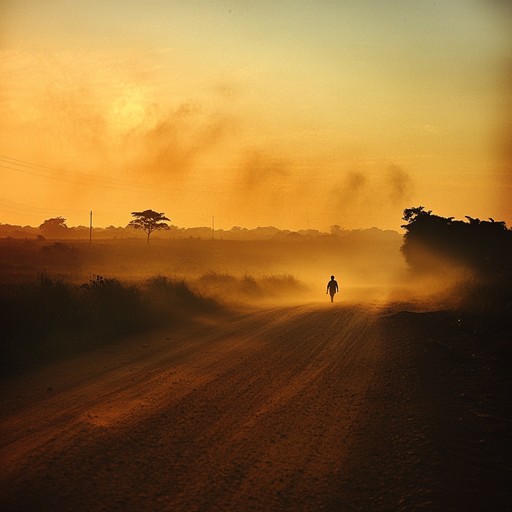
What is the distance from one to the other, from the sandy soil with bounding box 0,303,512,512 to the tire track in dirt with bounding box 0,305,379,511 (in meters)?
0.02

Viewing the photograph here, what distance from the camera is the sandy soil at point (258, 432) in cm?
516

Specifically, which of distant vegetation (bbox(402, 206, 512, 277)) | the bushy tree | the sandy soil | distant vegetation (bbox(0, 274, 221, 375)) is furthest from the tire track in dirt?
the bushy tree

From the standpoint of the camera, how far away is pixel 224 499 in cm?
505

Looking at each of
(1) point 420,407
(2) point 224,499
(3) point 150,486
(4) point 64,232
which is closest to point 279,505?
(2) point 224,499

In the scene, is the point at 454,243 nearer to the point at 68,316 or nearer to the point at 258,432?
the point at 68,316

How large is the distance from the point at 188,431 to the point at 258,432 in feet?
3.26

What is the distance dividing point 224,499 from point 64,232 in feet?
465

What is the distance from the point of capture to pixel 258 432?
22.9 feet

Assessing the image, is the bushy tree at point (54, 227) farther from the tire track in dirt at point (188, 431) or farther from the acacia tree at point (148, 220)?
the tire track in dirt at point (188, 431)

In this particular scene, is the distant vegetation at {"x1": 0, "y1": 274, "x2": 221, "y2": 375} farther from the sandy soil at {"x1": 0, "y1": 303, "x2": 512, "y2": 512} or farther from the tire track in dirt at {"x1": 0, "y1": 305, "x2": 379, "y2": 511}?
the tire track in dirt at {"x1": 0, "y1": 305, "x2": 379, "y2": 511}

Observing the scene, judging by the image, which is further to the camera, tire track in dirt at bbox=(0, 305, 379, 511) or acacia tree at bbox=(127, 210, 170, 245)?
acacia tree at bbox=(127, 210, 170, 245)

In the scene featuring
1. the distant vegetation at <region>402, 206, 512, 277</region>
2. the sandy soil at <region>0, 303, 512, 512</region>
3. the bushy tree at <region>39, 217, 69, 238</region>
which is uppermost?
the bushy tree at <region>39, 217, 69, 238</region>

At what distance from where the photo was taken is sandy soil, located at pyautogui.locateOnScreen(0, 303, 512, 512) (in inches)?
203

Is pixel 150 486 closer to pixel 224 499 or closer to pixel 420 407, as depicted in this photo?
pixel 224 499
